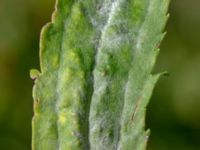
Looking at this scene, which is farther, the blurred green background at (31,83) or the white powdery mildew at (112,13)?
the blurred green background at (31,83)

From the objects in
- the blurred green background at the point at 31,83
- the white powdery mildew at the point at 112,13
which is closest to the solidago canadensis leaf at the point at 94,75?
the white powdery mildew at the point at 112,13

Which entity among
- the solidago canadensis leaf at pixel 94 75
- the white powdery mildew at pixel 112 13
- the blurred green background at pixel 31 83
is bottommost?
the blurred green background at pixel 31 83

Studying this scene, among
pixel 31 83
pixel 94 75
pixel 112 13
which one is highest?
pixel 112 13

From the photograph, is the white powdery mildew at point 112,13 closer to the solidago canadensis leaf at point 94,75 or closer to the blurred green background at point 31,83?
the solidago canadensis leaf at point 94,75

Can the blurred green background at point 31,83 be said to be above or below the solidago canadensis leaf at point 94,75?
below

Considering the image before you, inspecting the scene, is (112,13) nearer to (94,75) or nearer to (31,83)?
(94,75)

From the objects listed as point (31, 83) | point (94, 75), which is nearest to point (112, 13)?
point (94, 75)

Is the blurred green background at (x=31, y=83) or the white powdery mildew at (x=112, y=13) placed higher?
the white powdery mildew at (x=112, y=13)
